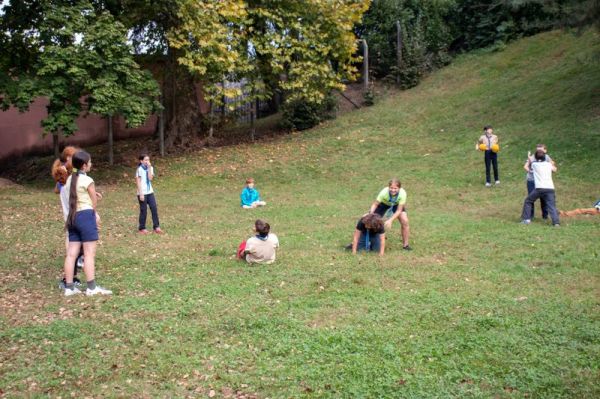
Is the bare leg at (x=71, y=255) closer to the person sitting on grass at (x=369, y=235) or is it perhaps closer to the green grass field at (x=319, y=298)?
the green grass field at (x=319, y=298)

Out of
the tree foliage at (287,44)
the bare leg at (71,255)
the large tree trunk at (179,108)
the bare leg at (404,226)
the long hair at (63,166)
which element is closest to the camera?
the bare leg at (71,255)

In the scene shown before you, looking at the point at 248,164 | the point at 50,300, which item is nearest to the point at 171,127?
the point at 248,164

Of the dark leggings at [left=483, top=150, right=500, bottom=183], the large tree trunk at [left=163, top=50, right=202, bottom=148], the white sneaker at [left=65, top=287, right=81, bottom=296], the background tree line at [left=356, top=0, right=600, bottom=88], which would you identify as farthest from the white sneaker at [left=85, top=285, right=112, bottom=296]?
the background tree line at [left=356, top=0, right=600, bottom=88]

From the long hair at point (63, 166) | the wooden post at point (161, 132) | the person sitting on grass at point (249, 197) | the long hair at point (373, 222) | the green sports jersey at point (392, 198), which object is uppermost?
the wooden post at point (161, 132)

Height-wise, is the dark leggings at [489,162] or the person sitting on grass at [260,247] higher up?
the dark leggings at [489,162]

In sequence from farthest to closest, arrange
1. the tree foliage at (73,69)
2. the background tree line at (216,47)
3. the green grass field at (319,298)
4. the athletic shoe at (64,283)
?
the background tree line at (216,47) → the tree foliage at (73,69) → the athletic shoe at (64,283) → the green grass field at (319,298)

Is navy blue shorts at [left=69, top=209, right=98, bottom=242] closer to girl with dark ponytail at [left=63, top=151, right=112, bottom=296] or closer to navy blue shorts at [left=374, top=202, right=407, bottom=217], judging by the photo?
girl with dark ponytail at [left=63, top=151, right=112, bottom=296]

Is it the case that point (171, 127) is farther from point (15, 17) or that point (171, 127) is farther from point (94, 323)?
point (94, 323)

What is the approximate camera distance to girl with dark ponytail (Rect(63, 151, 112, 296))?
317 inches

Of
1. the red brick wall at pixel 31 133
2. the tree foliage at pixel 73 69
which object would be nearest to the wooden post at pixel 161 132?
the red brick wall at pixel 31 133

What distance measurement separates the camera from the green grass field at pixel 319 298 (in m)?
5.96

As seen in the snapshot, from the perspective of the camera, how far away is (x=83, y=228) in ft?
26.6

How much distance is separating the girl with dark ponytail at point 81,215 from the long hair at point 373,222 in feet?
14.5

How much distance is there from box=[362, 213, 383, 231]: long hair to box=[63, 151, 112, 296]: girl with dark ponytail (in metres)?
4.42
